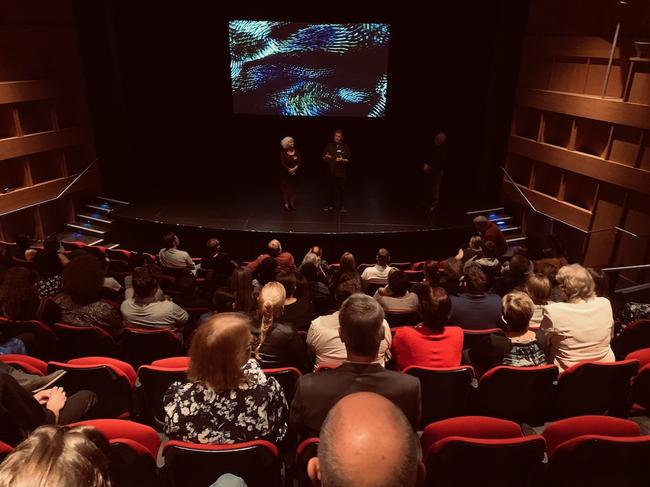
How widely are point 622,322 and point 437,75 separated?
8367 mm

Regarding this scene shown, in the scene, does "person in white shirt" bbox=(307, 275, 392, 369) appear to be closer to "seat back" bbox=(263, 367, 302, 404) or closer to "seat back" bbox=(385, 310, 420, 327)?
"seat back" bbox=(263, 367, 302, 404)

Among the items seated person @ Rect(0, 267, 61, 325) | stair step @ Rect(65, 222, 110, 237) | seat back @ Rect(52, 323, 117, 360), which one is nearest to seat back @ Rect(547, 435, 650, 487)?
seat back @ Rect(52, 323, 117, 360)

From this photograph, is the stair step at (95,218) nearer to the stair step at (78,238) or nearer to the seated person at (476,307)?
the stair step at (78,238)

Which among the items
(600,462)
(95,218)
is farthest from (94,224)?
(600,462)

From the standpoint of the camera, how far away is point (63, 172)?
9992 millimetres

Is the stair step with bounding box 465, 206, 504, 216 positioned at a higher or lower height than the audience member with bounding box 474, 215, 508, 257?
lower

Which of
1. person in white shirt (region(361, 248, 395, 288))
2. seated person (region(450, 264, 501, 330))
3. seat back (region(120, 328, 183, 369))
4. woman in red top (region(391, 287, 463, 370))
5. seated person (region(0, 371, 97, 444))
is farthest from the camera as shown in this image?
person in white shirt (region(361, 248, 395, 288))

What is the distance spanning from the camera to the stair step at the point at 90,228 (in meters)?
9.54

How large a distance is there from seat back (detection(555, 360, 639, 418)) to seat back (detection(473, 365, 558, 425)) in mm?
90

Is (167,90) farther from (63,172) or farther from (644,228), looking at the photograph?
(644,228)

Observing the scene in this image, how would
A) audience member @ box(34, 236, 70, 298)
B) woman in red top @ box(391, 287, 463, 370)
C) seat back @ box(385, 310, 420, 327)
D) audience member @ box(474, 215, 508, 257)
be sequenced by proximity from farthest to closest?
audience member @ box(474, 215, 508, 257), audience member @ box(34, 236, 70, 298), seat back @ box(385, 310, 420, 327), woman in red top @ box(391, 287, 463, 370)

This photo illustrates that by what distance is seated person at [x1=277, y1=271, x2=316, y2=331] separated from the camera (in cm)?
415

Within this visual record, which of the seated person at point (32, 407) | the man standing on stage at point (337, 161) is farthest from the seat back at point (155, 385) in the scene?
the man standing on stage at point (337, 161)

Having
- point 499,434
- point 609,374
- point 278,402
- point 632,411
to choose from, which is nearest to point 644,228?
point 632,411
